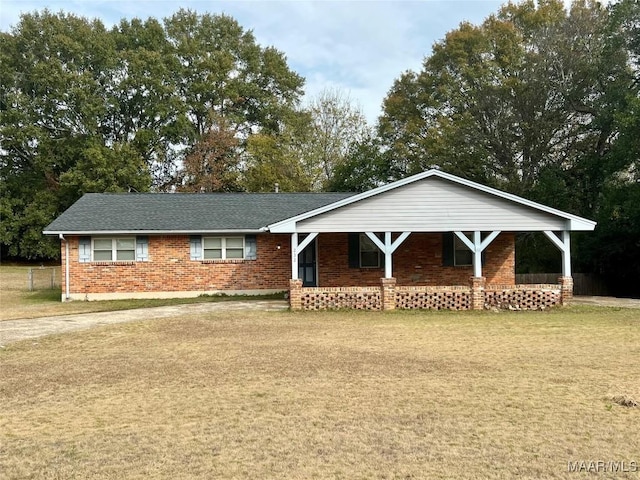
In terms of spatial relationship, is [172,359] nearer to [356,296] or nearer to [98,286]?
[356,296]

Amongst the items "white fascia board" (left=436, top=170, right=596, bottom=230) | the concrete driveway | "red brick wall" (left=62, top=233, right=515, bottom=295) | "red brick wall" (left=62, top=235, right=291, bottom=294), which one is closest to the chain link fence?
"red brick wall" (left=62, top=235, right=291, bottom=294)

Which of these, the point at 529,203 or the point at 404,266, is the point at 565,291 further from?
the point at 404,266

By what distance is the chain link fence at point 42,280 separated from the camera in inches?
991

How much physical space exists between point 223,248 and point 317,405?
45.6 ft

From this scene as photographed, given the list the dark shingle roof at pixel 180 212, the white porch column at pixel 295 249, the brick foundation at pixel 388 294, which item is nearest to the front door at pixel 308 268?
the dark shingle roof at pixel 180 212

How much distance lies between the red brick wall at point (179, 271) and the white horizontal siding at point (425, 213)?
383 centimetres

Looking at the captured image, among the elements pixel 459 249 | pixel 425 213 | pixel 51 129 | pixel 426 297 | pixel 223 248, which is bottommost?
pixel 426 297

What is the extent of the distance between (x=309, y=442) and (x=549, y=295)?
508 inches

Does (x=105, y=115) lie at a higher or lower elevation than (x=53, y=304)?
higher

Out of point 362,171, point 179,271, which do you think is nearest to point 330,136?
point 362,171

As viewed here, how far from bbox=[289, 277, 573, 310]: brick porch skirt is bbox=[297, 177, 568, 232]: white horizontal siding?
163 cm

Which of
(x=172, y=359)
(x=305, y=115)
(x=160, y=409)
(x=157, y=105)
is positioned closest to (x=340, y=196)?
(x=172, y=359)

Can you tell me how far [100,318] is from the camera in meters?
14.6

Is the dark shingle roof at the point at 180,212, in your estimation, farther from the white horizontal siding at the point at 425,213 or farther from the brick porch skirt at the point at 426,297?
the brick porch skirt at the point at 426,297
